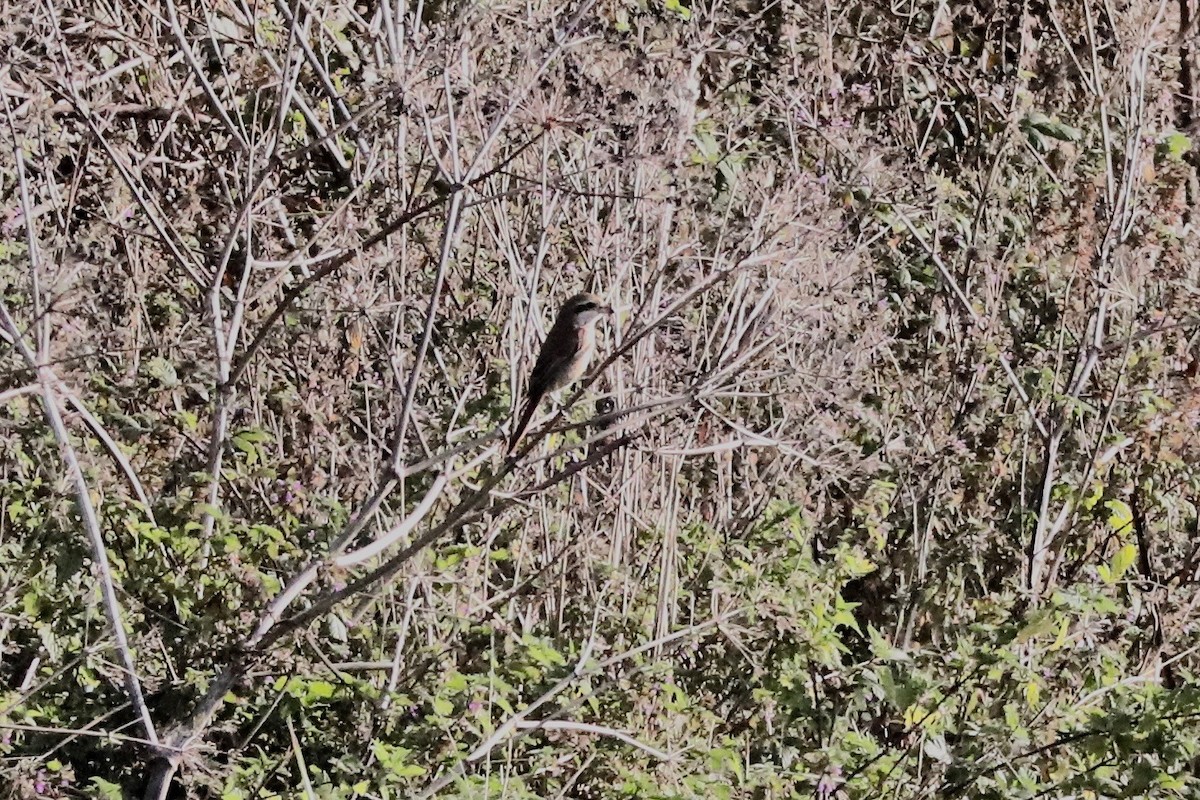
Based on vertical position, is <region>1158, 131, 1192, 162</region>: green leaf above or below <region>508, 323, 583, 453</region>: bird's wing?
above

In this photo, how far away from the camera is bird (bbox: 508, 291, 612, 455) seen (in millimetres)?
4738

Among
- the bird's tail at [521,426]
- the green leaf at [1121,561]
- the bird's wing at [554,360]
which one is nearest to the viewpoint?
the bird's tail at [521,426]

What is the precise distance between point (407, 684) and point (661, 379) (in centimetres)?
131

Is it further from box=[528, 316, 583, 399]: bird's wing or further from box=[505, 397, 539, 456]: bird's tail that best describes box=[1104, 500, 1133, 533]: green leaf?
box=[505, 397, 539, 456]: bird's tail

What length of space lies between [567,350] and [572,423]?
0.55 meters

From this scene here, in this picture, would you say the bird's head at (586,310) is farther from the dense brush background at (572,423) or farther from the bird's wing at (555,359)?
the dense brush background at (572,423)

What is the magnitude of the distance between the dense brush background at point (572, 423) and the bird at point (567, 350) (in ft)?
0.51

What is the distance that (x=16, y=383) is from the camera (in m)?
3.86

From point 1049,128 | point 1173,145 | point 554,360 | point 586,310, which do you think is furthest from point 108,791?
point 1173,145

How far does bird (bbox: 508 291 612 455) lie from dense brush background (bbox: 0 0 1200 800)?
155mm

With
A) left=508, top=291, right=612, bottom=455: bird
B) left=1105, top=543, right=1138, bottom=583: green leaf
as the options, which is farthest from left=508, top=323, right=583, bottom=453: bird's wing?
left=1105, top=543, right=1138, bottom=583: green leaf

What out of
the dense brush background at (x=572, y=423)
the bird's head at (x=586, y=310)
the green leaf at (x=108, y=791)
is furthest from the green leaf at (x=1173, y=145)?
the green leaf at (x=108, y=791)

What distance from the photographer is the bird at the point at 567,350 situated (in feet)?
15.5

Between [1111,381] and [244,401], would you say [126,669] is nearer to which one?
[244,401]
